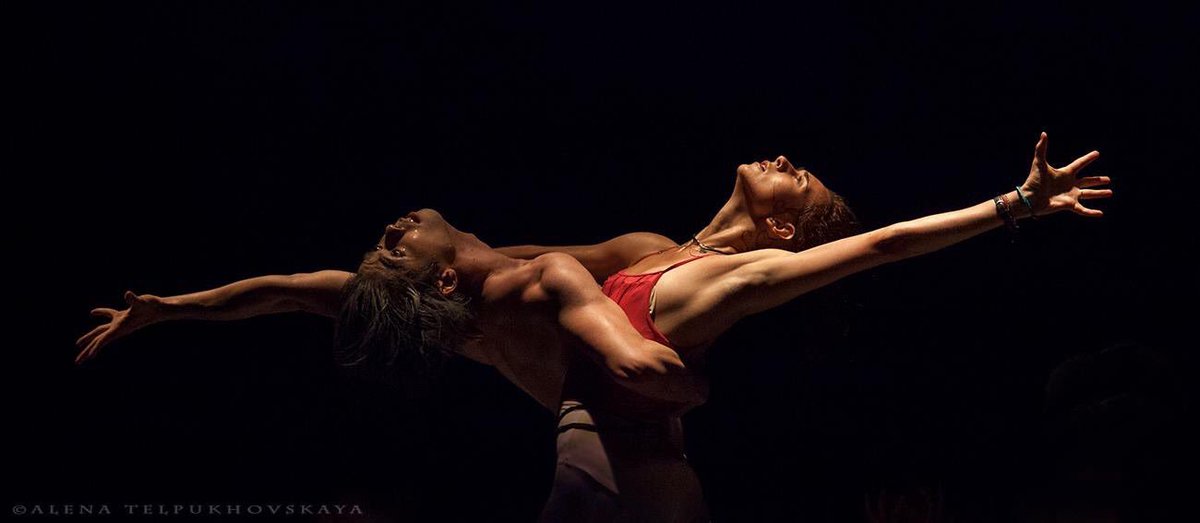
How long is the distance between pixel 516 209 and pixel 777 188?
3.08ft

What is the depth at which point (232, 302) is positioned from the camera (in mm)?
2900

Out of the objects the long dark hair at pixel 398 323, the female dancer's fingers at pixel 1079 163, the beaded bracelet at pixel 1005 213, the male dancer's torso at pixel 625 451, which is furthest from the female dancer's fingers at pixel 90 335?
the female dancer's fingers at pixel 1079 163

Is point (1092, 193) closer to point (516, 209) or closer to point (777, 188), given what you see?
point (777, 188)

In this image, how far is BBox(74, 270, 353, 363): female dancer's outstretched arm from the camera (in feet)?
9.45

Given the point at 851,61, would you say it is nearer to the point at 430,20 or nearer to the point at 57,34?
the point at 430,20

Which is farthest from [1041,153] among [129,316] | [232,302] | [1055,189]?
[129,316]

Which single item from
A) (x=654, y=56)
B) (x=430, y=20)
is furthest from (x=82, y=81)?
(x=654, y=56)

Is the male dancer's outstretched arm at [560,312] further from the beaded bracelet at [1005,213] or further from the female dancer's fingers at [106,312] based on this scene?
the beaded bracelet at [1005,213]

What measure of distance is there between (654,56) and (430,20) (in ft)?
2.29

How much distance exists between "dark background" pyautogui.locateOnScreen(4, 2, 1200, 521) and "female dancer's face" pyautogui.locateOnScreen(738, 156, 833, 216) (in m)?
0.32

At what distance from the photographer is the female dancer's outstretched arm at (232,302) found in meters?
2.88

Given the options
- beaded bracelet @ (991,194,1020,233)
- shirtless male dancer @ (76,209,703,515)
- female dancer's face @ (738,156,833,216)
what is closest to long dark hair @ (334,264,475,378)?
shirtless male dancer @ (76,209,703,515)

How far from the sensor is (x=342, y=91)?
363 cm

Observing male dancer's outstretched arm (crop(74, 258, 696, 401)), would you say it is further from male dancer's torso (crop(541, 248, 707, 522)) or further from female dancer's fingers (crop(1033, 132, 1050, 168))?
female dancer's fingers (crop(1033, 132, 1050, 168))
